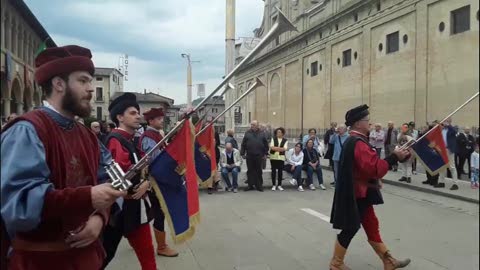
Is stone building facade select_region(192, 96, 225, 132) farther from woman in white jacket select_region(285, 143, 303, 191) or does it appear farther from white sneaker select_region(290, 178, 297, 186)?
white sneaker select_region(290, 178, 297, 186)

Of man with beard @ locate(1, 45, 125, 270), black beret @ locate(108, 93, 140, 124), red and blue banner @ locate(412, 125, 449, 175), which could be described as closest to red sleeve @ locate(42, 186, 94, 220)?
man with beard @ locate(1, 45, 125, 270)

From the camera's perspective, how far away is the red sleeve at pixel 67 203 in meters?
1.94

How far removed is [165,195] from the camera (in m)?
3.73

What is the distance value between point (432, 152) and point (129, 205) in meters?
3.35

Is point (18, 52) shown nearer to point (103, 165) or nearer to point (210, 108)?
point (103, 165)

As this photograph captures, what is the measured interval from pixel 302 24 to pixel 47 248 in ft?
26.8

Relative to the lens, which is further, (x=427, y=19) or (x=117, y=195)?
(x=427, y=19)

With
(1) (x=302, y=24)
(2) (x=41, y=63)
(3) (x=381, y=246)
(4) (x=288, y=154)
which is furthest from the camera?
(4) (x=288, y=154)

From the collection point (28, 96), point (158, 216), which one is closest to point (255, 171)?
point (158, 216)

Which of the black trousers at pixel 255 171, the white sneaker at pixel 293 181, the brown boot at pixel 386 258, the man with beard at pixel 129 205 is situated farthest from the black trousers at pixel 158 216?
the white sneaker at pixel 293 181

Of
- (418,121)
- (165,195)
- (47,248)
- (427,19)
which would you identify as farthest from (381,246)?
(427,19)

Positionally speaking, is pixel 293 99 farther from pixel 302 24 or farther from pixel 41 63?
pixel 41 63

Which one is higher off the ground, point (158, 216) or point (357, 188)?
point (357, 188)

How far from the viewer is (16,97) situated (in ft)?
6.54
